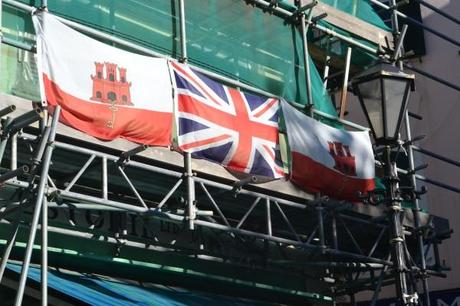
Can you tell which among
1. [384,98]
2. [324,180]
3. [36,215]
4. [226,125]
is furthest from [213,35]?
[36,215]

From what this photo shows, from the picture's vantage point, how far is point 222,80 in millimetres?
10617

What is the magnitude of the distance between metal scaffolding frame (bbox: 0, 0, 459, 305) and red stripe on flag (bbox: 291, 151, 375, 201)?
0.15 m

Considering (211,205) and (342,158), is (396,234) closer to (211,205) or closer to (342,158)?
(211,205)

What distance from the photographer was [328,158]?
11188 millimetres

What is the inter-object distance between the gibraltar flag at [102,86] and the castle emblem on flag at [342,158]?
104 inches

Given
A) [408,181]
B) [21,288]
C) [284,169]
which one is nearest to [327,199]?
[284,169]

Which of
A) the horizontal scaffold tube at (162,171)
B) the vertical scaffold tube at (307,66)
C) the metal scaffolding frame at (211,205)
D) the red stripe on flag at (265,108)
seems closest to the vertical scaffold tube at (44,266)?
the metal scaffolding frame at (211,205)

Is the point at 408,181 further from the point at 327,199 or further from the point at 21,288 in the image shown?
the point at 21,288

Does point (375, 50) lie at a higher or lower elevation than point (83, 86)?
higher

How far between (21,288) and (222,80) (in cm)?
469

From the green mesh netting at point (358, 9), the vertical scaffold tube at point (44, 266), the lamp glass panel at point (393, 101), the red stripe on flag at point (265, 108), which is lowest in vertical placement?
the vertical scaffold tube at point (44, 266)

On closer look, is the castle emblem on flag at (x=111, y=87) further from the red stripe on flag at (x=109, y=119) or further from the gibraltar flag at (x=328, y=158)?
the gibraltar flag at (x=328, y=158)

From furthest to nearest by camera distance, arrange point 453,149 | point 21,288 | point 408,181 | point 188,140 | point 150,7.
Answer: point 453,149 < point 408,181 < point 150,7 < point 188,140 < point 21,288

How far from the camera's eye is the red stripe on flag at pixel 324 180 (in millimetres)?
10820
